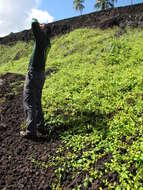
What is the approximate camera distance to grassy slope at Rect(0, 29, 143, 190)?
400 cm

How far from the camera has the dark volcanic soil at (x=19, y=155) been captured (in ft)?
13.9

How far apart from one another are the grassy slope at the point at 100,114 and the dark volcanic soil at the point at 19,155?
234mm

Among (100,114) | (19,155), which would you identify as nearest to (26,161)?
(19,155)

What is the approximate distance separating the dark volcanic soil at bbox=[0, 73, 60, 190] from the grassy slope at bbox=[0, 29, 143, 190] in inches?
9.2

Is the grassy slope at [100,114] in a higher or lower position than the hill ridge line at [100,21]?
lower

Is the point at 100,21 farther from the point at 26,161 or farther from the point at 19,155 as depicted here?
the point at 26,161

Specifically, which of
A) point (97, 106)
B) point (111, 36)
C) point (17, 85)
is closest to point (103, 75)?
point (97, 106)

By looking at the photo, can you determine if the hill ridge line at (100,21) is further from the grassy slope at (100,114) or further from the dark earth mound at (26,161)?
the dark earth mound at (26,161)

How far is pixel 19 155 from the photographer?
4.92 meters

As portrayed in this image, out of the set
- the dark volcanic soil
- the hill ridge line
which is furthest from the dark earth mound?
the hill ridge line

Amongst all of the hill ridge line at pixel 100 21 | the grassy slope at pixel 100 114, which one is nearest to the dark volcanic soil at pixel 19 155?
the grassy slope at pixel 100 114

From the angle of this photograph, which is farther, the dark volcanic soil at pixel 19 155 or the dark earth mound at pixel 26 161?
the dark volcanic soil at pixel 19 155

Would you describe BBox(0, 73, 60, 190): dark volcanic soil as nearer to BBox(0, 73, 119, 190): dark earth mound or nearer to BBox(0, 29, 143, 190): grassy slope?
BBox(0, 73, 119, 190): dark earth mound

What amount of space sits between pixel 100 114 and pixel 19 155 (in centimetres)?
171
